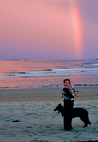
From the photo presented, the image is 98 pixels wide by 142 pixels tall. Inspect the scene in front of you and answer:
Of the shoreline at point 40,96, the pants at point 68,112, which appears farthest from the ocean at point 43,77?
the pants at point 68,112

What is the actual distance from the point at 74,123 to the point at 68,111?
115 cm

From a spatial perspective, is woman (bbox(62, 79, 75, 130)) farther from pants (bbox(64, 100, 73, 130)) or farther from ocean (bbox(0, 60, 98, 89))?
ocean (bbox(0, 60, 98, 89))

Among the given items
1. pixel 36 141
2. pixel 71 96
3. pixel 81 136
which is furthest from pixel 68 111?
pixel 36 141

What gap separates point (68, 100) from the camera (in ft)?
17.3

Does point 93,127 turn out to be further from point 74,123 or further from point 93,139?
point 93,139

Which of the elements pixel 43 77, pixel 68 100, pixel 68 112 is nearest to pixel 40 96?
pixel 68 112

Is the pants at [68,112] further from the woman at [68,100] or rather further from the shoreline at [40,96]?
the shoreline at [40,96]

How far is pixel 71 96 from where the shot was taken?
5168mm

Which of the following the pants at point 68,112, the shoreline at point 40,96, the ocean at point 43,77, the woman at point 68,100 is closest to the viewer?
the woman at point 68,100

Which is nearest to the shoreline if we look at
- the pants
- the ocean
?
the ocean

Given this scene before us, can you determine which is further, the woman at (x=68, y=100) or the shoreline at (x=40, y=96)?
the shoreline at (x=40, y=96)

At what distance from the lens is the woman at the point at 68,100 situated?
5184 mm

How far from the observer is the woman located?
5184 mm

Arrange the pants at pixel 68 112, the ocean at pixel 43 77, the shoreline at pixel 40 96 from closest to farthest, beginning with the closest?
the pants at pixel 68 112
the shoreline at pixel 40 96
the ocean at pixel 43 77
